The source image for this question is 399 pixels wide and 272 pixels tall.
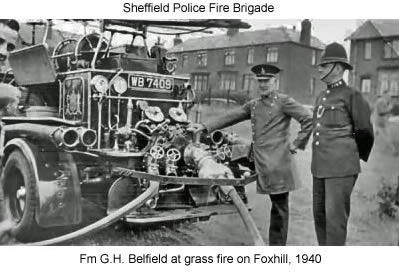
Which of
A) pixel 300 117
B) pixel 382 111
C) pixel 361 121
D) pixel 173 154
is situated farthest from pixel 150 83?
pixel 382 111

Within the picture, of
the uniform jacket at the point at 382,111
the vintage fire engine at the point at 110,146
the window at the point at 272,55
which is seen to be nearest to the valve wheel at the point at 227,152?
the vintage fire engine at the point at 110,146

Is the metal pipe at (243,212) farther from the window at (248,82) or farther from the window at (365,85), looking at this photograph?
the window at (365,85)

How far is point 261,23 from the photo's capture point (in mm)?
2086

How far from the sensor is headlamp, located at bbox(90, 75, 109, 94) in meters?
1.92

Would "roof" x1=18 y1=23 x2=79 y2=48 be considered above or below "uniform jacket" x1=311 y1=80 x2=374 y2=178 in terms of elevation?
above

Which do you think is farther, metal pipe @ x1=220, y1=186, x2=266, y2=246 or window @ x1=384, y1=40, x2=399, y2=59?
window @ x1=384, y1=40, x2=399, y2=59

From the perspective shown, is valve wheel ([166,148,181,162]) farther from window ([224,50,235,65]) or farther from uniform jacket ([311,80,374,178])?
uniform jacket ([311,80,374,178])

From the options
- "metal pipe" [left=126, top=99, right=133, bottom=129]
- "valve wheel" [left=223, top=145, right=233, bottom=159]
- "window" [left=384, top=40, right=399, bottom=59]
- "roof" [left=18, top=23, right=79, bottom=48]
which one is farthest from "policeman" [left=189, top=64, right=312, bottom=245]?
"roof" [left=18, top=23, right=79, bottom=48]

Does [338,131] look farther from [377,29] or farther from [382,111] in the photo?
[377,29]

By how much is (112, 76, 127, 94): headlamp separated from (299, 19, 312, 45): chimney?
88 centimetres

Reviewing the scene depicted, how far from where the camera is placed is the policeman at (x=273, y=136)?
1.97 meters

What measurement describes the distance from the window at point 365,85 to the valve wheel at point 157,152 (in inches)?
38.2

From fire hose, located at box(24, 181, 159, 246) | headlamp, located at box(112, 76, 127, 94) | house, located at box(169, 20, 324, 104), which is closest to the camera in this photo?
fire hose, located at box(24, 181, 159, 246)
